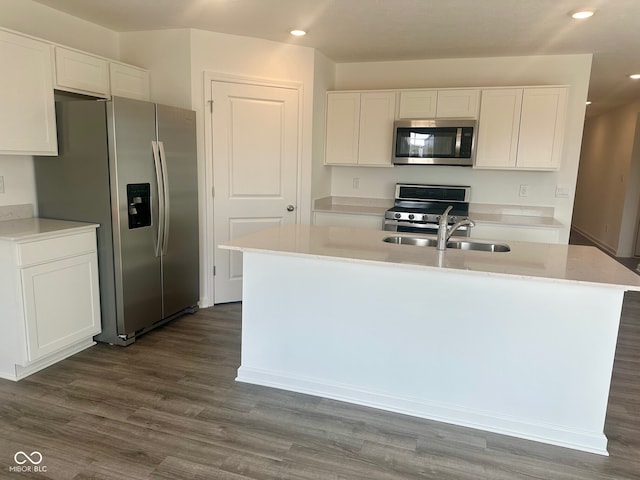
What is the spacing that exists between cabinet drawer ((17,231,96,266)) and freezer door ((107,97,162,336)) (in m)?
0.18

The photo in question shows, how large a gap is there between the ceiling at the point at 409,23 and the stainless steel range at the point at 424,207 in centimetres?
131

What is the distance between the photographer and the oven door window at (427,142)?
165 inches

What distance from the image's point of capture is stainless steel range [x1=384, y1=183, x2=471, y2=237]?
4.27m

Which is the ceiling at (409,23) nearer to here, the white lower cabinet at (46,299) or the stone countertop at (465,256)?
the stone countertop at (465,256)

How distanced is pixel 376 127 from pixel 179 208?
83.7 inches

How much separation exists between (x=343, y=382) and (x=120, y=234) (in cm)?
180

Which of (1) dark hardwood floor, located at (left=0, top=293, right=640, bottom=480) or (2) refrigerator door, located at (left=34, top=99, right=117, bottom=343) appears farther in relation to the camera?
(2) refrigerator door, located at (left=34, top=99, right=117, bottom=343)

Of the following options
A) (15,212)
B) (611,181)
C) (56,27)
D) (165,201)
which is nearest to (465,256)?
(165,201)

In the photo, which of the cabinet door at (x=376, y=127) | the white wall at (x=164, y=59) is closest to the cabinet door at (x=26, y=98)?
the white wall at (x=164, y=59)

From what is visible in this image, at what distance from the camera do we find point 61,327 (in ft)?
9.39

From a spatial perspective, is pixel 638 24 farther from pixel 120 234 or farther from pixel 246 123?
pixel 120 234

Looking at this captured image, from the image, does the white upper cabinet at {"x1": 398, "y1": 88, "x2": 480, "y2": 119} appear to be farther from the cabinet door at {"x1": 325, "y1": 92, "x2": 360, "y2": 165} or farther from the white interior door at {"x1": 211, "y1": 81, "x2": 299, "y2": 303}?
the white interior door at {"x1": 211, "y1": 81, "x2": 299, "y2": 303}

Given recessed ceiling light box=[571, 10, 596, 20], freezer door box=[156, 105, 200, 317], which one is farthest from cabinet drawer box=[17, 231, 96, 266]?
recessed ceiling light box=[571, 10, 596, 20]

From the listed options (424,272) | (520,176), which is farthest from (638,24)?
(424,272)
